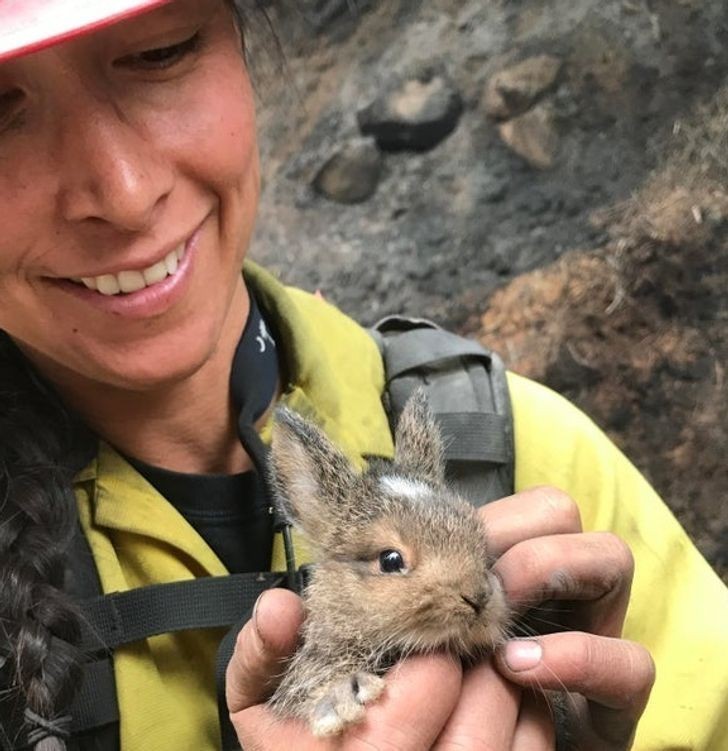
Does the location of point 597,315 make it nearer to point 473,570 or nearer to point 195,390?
point 195,390

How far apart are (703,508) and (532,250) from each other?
697mm

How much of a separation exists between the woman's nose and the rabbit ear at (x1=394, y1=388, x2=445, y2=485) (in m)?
0.46

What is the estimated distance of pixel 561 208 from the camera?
2.14 metres

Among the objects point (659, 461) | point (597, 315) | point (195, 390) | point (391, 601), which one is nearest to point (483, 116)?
point (597, 315)

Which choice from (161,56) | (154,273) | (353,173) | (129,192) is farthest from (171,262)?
(353,173)

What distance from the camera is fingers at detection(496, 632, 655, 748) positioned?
42.4 inches

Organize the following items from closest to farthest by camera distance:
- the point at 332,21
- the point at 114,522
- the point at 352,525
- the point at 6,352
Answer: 1. the point at 352,525
2. the point at 114,522
3. the point at 6,352
4. the point at 332,21

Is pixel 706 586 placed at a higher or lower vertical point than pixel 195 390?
lower

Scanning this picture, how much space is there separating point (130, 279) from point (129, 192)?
6.1 inches

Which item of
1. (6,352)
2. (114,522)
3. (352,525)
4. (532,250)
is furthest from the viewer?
(532,250)

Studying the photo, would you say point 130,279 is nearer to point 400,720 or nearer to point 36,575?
point 36,575

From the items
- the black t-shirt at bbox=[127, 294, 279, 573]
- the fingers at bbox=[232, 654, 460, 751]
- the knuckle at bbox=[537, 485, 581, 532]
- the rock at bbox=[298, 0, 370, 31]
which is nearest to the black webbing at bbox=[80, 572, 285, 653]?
the black t-shirt at bbox=[127, 294, 279, 573]

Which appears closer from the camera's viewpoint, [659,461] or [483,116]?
[659,461]

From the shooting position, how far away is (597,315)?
2074 mm
